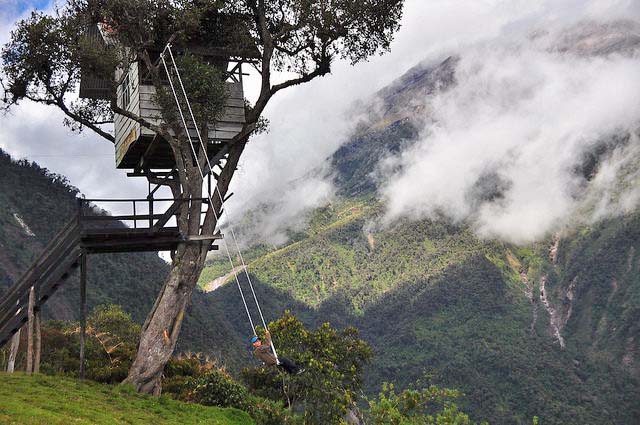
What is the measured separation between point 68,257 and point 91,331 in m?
7.25

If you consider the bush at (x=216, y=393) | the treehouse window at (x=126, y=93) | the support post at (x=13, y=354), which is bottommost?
the bush at (x=216, y=393)

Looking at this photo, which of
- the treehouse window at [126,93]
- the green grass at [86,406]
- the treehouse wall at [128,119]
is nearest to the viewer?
the green grass at [86,406]

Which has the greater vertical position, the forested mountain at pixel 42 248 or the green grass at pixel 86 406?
the forested mountain at pixel 42 248

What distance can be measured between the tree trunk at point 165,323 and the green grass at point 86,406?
2.19 feet

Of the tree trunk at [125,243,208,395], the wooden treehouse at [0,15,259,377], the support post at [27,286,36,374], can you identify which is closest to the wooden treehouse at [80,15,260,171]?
the wooden treehouse at [0,15,259,377]

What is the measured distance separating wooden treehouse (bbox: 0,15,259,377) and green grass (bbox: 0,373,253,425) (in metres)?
1.54

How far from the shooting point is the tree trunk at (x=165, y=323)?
65.8ft

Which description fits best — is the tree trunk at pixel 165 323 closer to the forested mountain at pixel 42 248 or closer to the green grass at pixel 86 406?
the green grass at pixel 86 406

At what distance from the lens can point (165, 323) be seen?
810 inches

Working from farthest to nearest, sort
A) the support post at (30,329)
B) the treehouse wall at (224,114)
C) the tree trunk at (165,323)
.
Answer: the treehouse wall at (224,114)
the tree trunk at (165,323)
the support post at (30,329)

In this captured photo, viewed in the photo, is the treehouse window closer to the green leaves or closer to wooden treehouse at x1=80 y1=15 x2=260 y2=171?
wooden treehouse at x1=80 y1=15 x2=260 y2=171

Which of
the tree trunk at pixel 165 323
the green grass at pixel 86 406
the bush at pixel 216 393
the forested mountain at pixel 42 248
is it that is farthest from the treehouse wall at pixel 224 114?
the forested mountain at pixel 42 248

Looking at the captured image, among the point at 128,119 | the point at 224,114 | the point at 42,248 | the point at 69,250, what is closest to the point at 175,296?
the point at 69,250

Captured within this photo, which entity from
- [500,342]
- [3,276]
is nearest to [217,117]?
[3,276]
